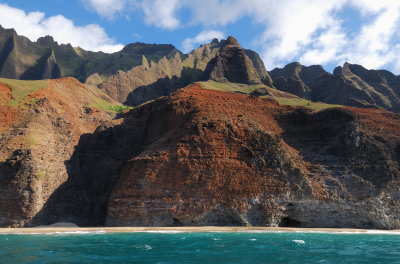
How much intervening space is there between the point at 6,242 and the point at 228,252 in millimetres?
22059

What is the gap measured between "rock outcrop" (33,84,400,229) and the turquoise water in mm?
11911

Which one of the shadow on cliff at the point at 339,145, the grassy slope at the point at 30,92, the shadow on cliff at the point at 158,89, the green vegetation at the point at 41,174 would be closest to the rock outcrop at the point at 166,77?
the shadow on cliff at the point at 158,89

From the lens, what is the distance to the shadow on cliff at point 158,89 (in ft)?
397

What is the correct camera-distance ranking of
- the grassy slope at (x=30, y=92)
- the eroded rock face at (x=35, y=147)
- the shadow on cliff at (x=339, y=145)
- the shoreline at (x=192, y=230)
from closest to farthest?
the shoreline at (x=192, y=230) → the eroded rock face at (x=35, y=147) → the shadow on cliff at (x=339, y=145) → the grassy slope at (x=30, y=92)

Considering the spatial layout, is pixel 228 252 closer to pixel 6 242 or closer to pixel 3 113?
pixel 6 242

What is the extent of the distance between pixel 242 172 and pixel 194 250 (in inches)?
1005

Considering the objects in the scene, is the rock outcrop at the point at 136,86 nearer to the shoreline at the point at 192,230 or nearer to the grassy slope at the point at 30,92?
the grassy slope at the point at 30,92

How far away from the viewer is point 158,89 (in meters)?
123

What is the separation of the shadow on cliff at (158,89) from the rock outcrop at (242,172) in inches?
1974

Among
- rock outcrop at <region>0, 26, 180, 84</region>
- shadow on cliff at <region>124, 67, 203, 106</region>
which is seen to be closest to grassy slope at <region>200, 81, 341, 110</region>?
shadow on cliff at <region>124, 67, 203, 106</region>

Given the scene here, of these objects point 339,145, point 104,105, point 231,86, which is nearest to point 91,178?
point 104,105

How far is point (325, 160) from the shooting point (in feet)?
202

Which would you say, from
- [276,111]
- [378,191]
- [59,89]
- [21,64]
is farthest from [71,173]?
[21,64]

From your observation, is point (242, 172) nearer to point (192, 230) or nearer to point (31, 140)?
point (192, 230)
